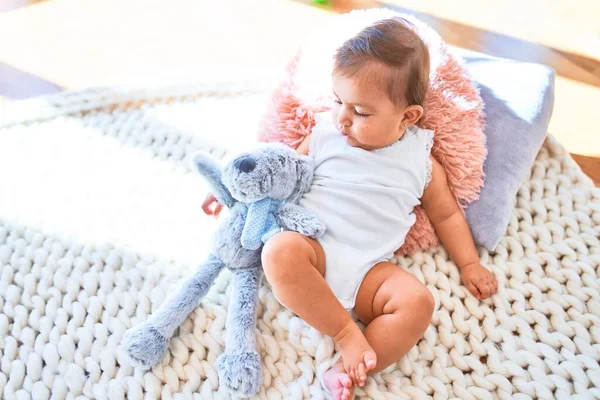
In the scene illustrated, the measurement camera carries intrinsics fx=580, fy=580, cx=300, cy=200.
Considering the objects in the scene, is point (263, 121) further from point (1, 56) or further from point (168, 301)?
point (1, 56)

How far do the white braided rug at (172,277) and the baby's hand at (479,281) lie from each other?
17 mm

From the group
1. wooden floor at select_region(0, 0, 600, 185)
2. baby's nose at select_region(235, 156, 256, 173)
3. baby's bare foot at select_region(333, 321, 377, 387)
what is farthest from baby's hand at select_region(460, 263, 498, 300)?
wooden floor at select_region(0, 0, 600, 185)

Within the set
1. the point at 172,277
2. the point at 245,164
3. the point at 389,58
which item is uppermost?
the point at 389,58

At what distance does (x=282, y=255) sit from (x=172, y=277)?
0.24 metres

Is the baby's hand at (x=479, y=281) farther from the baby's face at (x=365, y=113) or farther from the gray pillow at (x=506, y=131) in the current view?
the baby's face at (x=365, y=113)

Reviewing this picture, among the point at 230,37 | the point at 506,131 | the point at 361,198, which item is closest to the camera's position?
the point at 361,198

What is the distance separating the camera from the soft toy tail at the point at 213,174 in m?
0.90

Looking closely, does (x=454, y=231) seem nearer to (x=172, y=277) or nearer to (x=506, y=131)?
(x=506, y=131)

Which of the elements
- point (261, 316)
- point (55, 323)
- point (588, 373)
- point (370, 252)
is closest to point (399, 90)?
point (370, 252)

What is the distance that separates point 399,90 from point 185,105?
1.74 feet

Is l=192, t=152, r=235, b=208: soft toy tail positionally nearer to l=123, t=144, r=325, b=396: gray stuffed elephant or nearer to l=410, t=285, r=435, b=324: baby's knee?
l=123, t=144, r=325, b=396: gray stuffed elephant

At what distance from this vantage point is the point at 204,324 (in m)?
0.91

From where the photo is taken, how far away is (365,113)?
907mm

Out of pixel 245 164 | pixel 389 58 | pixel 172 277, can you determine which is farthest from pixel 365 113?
pixel 172 277
